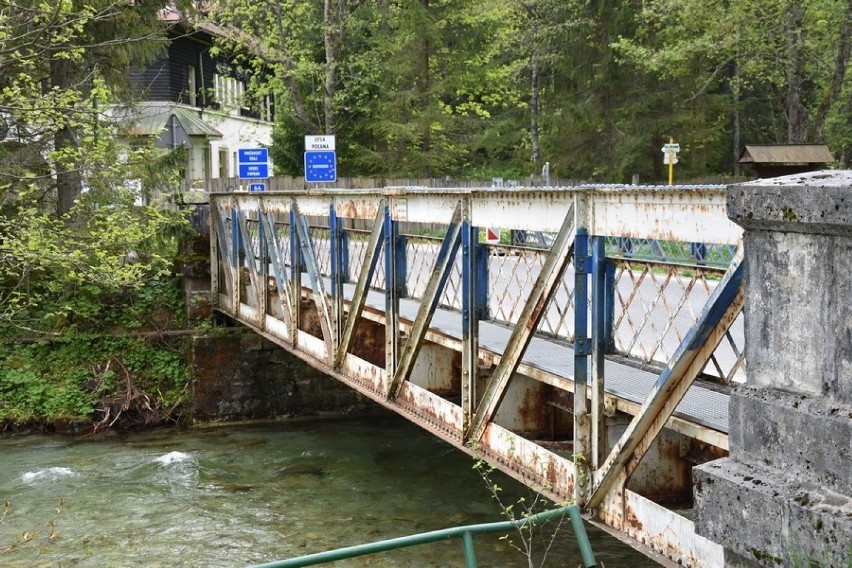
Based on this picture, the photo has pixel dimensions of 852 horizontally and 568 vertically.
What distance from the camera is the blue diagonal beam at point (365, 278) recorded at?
9852 mm

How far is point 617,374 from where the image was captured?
7688 mm

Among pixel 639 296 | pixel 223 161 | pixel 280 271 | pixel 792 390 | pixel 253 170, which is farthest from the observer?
pixel 223 161

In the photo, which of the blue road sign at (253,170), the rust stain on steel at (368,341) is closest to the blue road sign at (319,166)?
the blue road sign at (253,170)

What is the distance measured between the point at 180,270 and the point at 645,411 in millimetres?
14772

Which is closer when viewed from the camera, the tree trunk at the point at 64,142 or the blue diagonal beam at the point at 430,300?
the blue diagonal beam at the point at 430,300

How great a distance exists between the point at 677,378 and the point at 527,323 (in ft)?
5.81

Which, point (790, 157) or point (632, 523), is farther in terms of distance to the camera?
point (790, 157)

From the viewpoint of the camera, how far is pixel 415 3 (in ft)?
107

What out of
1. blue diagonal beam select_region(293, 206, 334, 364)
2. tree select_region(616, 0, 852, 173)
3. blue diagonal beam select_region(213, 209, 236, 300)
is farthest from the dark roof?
blue diagonal beam select_region(293, 206, 334, 364)

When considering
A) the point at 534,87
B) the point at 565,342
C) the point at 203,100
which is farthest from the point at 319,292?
the point at 203,100

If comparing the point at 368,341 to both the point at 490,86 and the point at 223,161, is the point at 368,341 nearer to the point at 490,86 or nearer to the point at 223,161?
the point at 490,86

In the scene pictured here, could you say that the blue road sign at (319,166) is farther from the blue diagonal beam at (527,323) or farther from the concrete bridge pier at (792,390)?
the concrete bridge pier at (792,390)

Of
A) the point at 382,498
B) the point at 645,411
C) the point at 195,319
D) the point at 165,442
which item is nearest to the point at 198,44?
the point at 195,319

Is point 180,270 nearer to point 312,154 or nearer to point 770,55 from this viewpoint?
point 312,154
